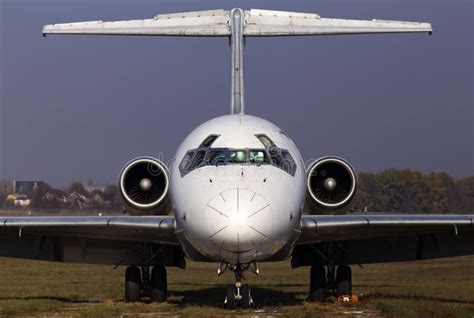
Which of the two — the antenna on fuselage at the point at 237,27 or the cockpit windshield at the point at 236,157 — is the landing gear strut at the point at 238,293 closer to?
the cockpit windshield at the point at 236,157

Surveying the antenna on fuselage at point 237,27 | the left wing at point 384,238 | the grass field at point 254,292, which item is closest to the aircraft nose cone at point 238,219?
the grass field at point 254,292

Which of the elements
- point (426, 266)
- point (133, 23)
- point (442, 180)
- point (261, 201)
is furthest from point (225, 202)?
point (442, 180)

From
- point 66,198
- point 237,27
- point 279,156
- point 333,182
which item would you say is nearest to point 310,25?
point 237,27

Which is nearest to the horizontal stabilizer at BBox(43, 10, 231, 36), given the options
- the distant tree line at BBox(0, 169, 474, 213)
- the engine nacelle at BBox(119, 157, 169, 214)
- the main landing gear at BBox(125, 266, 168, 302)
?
the engine nacelle at BBox(119, 157, 169, 214)

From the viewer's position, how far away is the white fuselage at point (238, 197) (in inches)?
583

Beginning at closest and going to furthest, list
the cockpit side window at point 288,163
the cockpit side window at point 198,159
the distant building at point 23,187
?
the cockpit side window at point 198,159
the cockpit side window at point 288,163
the distant building at point 23,187

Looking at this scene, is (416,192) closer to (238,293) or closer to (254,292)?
(254,292)

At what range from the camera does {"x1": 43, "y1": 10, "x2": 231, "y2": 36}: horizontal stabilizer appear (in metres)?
20.0

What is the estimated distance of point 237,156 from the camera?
52.6ft

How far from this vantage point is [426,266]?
33.8 m

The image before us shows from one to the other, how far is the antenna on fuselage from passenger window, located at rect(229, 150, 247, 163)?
408 centimetres

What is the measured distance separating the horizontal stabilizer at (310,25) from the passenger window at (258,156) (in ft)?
15.2

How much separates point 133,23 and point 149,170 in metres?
2.95

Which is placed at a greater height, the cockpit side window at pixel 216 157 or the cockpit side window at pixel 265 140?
the cockpit side window at pixel 265 140
